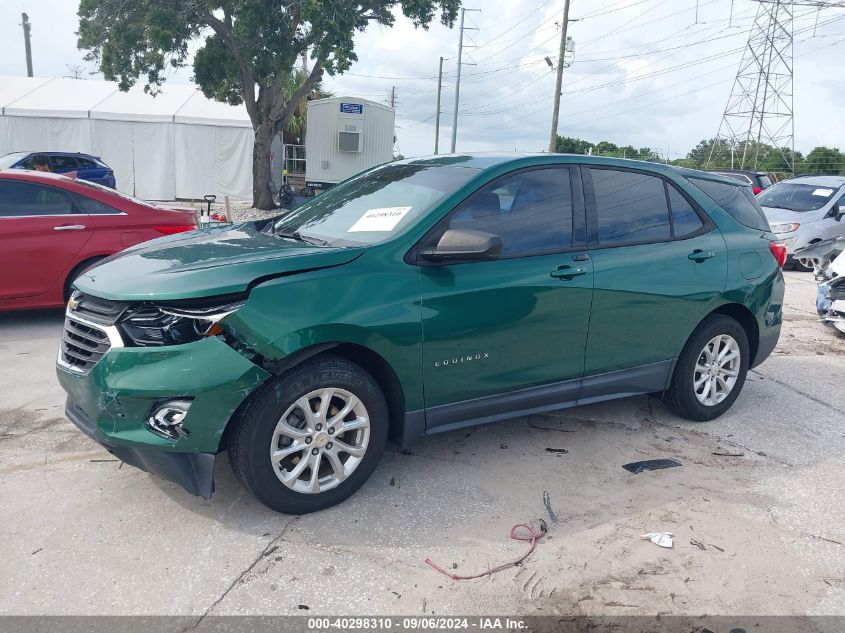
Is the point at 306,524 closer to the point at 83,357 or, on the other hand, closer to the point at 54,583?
the point at 54,583

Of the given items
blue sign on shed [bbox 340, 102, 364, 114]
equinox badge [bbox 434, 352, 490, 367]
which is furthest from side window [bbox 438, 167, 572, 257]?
blue sign on shed [bbox 340, 102, 364, 114]

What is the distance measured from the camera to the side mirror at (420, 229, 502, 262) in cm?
347

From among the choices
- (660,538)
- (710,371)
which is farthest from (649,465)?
(710,371)

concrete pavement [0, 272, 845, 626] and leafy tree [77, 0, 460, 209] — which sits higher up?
leafy tree [77, 0, 460, 209]

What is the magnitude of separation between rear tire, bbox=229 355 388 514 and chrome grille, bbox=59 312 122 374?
728 millimetres

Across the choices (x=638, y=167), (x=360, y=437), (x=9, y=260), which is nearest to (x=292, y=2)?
(x=9, y=260)

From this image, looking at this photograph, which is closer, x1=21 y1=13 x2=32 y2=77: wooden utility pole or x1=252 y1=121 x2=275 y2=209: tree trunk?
x1=252 y1=121 x2=275 y2=209: tree trunk

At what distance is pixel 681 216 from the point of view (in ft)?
15.4

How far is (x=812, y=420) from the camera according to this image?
5.17m

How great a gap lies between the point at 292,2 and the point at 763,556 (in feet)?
59.9

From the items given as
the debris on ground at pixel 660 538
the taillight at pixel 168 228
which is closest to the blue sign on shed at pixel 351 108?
the taillight at pixel 168 228

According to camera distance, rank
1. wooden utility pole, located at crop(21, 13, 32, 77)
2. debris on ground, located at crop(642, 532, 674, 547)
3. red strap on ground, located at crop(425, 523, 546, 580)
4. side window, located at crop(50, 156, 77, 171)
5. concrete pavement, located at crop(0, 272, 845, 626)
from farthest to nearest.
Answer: wooden utility pole, located at crop(21, 13, 32, 77) < side window, located at crop(50, 156, 77, 171) < debris on ground, located at crop(642, 532, 674, 547) < red strap on ground, located at crop(425, 523, 546, 580) < concrete pavement, located at crop(0, 272, 845, 626)

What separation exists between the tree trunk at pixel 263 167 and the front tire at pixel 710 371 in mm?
18131

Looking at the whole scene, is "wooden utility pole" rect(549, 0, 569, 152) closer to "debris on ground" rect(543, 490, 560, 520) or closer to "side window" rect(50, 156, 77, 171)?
"side window" rect(50, 156, 77, 171)
